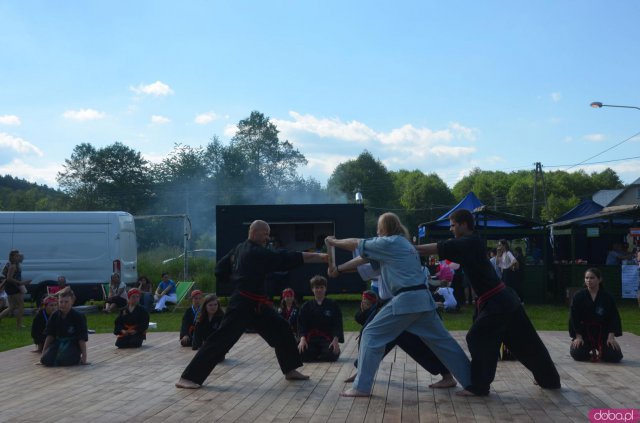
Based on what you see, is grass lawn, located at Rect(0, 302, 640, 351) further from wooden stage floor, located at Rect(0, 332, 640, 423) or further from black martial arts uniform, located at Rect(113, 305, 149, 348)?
wooden stage floor, located at Rect(0, 332, 640, 423)

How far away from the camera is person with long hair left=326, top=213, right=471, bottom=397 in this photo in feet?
22.9

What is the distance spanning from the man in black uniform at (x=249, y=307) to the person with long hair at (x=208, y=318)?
2.82 meters

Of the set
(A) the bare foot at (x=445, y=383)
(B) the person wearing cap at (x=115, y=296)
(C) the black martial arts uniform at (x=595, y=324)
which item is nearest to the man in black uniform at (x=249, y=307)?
(A) the bare foot at (x=445, y=383)

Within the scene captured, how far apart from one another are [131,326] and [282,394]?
210 inches

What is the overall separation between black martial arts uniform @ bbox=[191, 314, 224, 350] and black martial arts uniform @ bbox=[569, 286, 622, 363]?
4.83m

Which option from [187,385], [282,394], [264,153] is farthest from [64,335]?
[264,153]

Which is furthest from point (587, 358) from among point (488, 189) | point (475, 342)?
point (488, 189)

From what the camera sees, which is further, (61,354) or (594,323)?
(61,354)

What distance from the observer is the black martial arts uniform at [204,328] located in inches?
422

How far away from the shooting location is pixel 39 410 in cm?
686

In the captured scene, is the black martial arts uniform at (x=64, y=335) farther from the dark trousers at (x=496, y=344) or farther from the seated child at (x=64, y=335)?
the dark trousers at (x=496, y=344)

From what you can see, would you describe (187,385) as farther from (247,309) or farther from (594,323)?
(594,323)

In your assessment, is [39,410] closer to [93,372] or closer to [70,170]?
[93,372]

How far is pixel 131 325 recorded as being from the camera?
1213 centimetres
